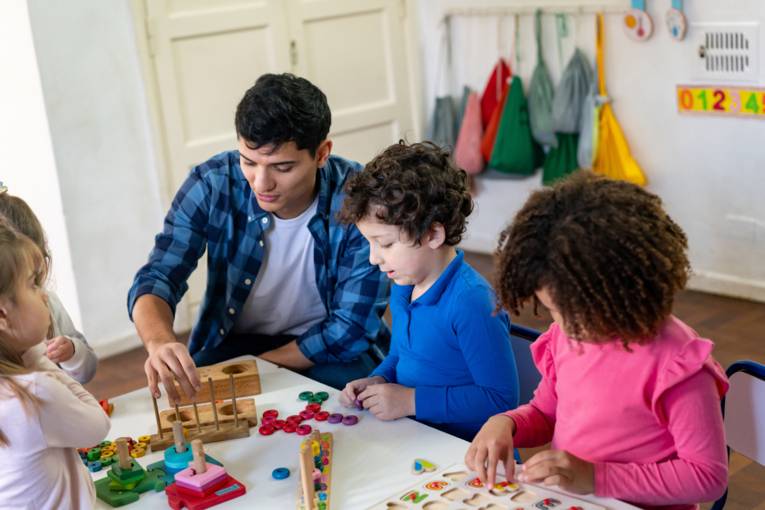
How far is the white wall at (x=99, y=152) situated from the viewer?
144 inches

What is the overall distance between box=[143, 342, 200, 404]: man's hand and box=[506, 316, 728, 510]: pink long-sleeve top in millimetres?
647

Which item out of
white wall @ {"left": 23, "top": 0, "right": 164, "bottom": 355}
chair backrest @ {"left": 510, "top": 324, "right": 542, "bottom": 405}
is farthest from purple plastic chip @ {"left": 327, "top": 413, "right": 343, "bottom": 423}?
white wall @ {"left": 23, "top": 0, "right": 164, "bottom": 355}

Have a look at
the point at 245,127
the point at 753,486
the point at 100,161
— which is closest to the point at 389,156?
the point at 245,127

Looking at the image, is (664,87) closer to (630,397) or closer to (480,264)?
(480,264)

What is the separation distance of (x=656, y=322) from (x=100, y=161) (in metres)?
2.98

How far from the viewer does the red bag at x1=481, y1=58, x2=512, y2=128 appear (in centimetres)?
→ 460

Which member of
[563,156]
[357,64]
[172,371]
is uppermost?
[357,64]

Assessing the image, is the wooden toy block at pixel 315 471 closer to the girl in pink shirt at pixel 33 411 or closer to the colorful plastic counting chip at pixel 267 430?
the colorful plastic counting chip at pixel 267 430

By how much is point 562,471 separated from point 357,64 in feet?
11.6

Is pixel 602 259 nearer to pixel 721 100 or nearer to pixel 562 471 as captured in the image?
pixel 562 471

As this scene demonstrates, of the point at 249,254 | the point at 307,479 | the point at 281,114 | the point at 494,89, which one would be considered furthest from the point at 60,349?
the point at 494,89

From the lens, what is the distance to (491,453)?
1384 mm

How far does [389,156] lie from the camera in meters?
1.80

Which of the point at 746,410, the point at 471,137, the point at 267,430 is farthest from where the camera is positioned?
the point at 471,137
